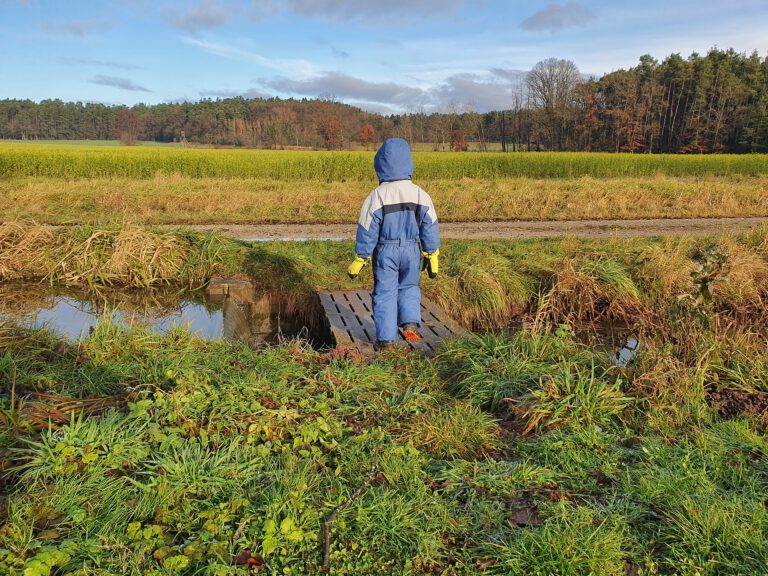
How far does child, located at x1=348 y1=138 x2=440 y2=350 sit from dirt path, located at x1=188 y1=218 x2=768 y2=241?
6.22 m

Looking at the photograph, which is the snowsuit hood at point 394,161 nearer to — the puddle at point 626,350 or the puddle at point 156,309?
the puddle at point 156,309

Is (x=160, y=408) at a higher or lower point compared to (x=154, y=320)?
higher

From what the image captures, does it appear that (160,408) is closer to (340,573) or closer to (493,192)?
(340,573)

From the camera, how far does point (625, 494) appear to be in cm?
331

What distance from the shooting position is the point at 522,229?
14.0 m

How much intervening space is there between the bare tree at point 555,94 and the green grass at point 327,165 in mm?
25376

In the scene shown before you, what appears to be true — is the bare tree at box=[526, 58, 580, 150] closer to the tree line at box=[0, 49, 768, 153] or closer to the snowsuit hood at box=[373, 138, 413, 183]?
the tree line at box=[0, 49, 768, 153]

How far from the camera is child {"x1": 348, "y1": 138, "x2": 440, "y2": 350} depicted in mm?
5723

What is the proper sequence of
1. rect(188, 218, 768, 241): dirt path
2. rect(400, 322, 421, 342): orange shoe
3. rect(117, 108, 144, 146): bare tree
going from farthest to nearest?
rect(117, 108, 144, 146): bare tree, rect(188, 218, 768, 241): dirt path, rect(400, 322, 421, 342): orange shoe

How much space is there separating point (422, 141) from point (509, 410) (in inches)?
2578

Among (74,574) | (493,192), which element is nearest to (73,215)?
(493,192)

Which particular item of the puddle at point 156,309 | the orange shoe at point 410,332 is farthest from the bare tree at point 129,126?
the orange shoe at point 410,332

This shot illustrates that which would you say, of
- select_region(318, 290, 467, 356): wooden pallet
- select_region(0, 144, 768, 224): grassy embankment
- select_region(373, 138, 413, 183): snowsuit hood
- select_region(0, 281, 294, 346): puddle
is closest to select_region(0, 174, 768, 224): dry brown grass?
select_region(0, 144, 768, 224): grassy embankment

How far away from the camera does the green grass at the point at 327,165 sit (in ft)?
87.2
